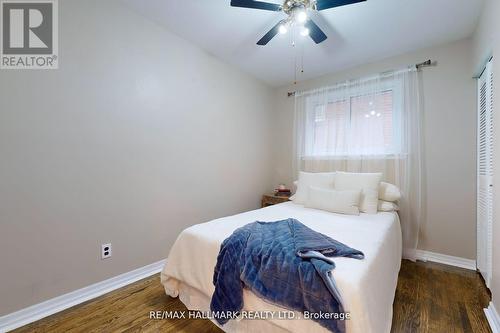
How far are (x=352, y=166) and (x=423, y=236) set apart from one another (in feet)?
3.77

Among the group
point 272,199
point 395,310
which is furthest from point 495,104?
point 272,199

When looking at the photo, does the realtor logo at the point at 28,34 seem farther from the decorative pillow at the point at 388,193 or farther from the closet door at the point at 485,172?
the closet door at the point at 485,172

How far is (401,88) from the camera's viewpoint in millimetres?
2686

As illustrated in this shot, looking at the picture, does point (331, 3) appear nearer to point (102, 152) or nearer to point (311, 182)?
point (311, 182)

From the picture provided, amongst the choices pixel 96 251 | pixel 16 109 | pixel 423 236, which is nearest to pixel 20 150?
pixel 16 109

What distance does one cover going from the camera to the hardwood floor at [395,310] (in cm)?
148

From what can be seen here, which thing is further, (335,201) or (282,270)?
(335,201)

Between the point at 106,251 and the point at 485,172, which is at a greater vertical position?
the point at 485,172

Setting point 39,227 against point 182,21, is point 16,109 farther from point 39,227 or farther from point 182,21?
point 182,21

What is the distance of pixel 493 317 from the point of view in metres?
1.51

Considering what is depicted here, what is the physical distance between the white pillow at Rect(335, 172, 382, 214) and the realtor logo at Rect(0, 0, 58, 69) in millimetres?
2979

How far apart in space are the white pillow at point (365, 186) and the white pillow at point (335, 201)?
135 millimetres

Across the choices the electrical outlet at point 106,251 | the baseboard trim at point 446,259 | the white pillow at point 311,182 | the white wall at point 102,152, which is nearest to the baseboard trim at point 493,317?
the baseboard trim at point 446,259

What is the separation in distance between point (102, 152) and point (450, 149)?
3640 mm
